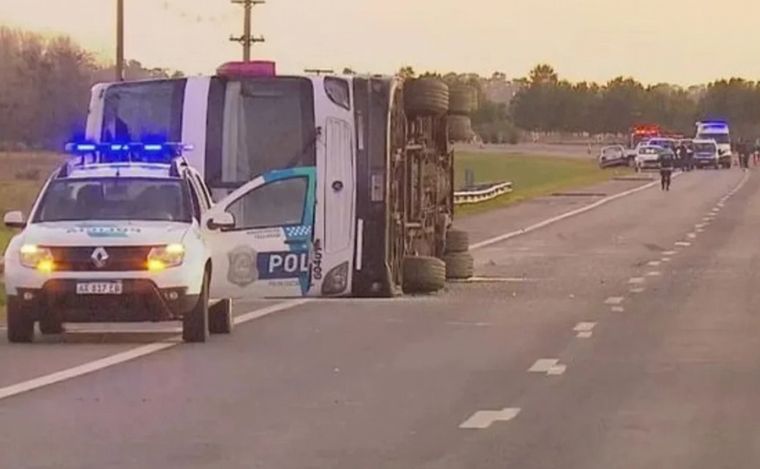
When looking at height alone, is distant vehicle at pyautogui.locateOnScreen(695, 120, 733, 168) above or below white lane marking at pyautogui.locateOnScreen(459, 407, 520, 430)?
below

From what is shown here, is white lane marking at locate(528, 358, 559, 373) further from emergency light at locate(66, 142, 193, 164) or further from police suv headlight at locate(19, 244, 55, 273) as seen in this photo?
emergency light at locate(66, 142, 193, 164)

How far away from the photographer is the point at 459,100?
26188mm

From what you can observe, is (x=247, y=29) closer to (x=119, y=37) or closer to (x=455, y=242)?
(x=119, y=37)

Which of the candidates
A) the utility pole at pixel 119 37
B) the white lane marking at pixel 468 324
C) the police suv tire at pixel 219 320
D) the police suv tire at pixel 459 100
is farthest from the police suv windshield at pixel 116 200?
the utility pole at pixel 119 37

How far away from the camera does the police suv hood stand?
17812 mm

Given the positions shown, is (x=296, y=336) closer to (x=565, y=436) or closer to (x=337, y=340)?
(x=337, y=340)

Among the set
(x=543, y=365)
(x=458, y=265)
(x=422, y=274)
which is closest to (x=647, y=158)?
(x=458, y=265)

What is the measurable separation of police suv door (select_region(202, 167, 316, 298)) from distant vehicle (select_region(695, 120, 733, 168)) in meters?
99.4

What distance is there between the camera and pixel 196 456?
11336mm

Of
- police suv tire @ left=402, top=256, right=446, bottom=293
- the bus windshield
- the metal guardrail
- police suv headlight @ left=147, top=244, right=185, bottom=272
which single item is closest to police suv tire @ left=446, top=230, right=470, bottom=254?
police suv tire @ left=402, top=256, right=446, bottom=293

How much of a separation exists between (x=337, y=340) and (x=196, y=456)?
7400 mm

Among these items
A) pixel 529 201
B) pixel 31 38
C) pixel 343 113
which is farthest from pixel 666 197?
pixel 343 113

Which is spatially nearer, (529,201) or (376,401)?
(376,401)

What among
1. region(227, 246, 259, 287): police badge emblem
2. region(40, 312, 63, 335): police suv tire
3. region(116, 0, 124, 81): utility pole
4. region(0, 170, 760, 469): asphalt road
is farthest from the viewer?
region(116, 0, 124, 81): utility pole
